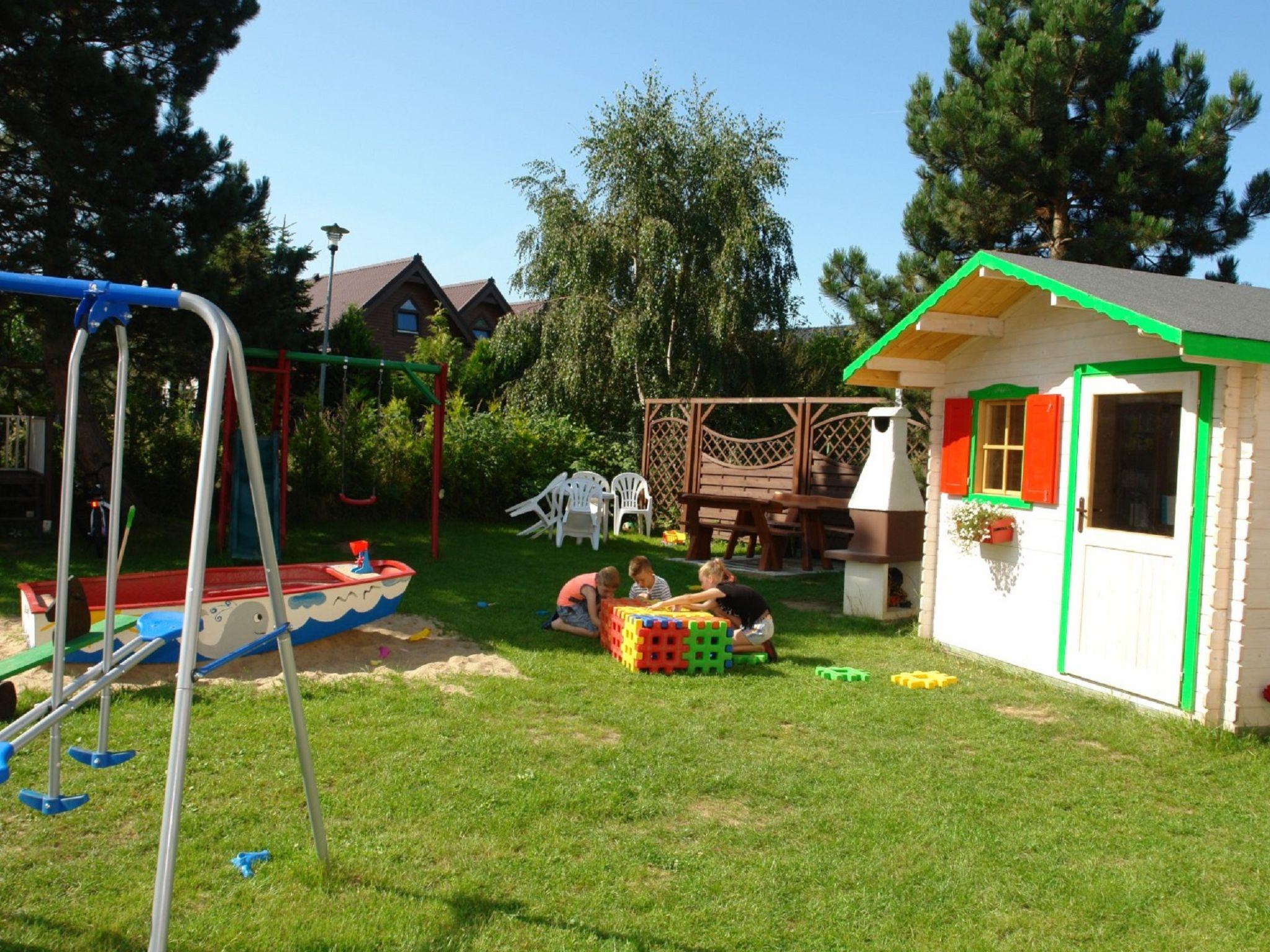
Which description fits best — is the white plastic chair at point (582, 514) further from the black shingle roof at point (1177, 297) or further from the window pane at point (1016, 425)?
the black shingle roof at point (1177, 297)

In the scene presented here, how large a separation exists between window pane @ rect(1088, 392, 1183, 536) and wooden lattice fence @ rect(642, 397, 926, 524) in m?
4.51

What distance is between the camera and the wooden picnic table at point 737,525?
12.4m

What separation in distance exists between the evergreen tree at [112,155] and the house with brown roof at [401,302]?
1988 centimetres

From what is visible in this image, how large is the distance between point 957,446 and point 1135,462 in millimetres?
1770

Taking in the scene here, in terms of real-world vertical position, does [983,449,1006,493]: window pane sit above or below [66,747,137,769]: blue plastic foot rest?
above

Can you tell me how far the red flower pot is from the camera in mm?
7547

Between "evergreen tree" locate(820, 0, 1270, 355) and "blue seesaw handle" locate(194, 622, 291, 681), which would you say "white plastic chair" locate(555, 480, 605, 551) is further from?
"blue seesaw handle" locate(194, 622, 291, 681)

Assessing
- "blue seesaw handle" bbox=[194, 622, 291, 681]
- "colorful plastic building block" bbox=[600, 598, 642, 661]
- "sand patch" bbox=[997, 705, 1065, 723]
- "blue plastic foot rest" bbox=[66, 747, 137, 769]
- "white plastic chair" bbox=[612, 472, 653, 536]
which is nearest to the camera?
"blue seesaw handle" bbox=[194, 622, 291, 681]

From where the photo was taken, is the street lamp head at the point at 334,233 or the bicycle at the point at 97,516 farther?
the street lamp head at the point at 334,233

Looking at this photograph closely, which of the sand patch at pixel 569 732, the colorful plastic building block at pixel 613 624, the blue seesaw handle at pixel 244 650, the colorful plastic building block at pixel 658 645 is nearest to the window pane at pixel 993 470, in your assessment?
the colorful plastic building block at pixel 658 645

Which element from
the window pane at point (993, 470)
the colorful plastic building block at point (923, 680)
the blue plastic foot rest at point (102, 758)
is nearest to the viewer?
the blue plastic foot rest at point (102, 758)

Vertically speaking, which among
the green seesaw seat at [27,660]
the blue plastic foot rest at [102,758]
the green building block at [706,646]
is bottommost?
the green building block at [706,646]

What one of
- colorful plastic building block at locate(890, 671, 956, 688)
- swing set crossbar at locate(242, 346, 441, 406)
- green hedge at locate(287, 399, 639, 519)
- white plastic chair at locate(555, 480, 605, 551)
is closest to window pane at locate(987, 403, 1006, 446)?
colorful plastic building block at locate(890, 671, 956, 688)

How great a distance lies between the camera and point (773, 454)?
1427 centimetres
